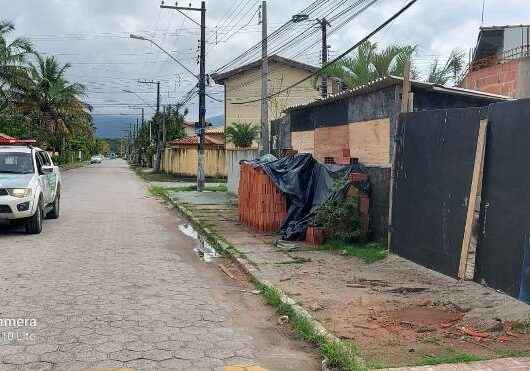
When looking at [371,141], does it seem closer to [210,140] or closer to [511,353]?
[511,353]

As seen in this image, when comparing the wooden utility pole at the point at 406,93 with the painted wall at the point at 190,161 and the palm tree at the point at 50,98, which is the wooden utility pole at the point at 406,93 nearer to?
the painted wall at the point at 190,161

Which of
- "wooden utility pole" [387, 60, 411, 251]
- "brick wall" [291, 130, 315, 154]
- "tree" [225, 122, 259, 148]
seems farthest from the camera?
"tree" [225, 122, 259, 148]

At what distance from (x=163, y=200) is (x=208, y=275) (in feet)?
49.2

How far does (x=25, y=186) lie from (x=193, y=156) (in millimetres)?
31621

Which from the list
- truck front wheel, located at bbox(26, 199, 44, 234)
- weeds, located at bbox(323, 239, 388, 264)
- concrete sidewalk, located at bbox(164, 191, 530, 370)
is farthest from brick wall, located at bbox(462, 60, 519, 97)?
truck front wheel, located at bbox(26, 199, 44, 234)

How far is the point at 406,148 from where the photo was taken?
30.7 ft

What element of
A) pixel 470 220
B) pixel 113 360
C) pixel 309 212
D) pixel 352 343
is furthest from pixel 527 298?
pixel 309 212

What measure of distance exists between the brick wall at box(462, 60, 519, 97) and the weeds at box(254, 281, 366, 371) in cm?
1310

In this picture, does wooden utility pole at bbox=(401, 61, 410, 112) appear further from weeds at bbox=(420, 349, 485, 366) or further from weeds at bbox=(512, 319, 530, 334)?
weeds at bbox=(420, 349, 485, 366)

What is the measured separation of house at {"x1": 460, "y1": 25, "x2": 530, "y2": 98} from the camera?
679 inches

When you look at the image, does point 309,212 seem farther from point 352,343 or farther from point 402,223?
point 352,343

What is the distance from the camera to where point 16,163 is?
1317 centimetres

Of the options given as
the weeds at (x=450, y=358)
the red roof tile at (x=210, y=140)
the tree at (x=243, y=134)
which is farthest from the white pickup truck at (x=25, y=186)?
the red roof tile at (x=210, y=140)

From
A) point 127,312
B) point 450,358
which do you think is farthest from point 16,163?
point 450,358
